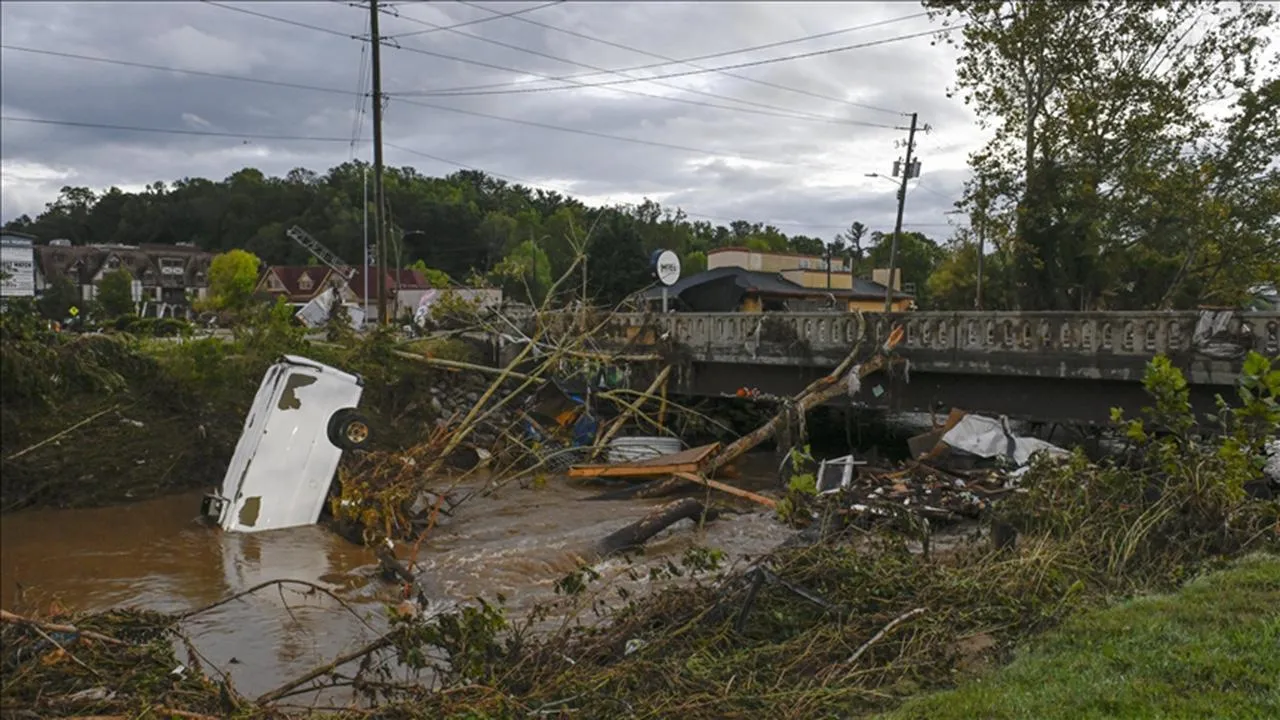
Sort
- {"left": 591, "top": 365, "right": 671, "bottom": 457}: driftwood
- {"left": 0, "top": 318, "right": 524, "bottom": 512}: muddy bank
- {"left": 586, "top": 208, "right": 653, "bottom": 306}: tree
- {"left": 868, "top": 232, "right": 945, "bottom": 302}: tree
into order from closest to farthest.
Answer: {"left": 0, "top": 318, "right": 524, "bottom": 512}: muddy bank, {"left": 591, "top": 365, "right": 671, "bottom": 457}: driftwood, {"left": 586, "top": 208, "right": 653, "bottom": 306}: tree, {"left": 868, "top": 232, "right": 945, "bottom": 302}: tree

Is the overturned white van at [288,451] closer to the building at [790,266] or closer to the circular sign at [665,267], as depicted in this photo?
the circular sign at [665,267]

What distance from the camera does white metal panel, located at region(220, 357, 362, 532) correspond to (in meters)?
11.6

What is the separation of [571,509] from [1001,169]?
13.7 meters

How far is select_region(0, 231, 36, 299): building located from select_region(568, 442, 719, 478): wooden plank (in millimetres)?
10131

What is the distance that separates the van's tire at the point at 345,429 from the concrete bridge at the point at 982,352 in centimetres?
940

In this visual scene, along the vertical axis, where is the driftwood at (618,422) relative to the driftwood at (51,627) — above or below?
below

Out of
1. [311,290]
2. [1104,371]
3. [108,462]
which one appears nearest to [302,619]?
[108,462]

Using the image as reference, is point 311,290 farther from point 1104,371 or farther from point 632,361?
point 1104,371

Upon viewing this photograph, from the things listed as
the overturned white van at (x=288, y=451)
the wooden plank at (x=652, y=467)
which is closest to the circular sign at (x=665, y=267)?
the wooden plank at (x=652, y=467)

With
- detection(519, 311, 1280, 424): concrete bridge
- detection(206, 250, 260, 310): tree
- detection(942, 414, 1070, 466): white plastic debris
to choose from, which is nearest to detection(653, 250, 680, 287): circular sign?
detection(519, 311, 1280, 424): concrete bridge

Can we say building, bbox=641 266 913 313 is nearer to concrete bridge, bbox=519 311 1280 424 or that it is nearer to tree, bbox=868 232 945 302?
concrete bridge, bbox=519 311 1280 424

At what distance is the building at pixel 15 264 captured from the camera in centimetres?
659

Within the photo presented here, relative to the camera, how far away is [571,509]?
15.5 meters

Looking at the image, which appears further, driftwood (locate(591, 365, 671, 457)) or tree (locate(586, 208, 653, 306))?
tree (locate(586, 208, 653, 306))
